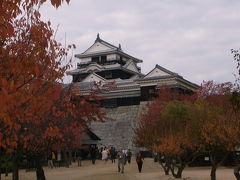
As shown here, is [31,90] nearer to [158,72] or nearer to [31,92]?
[31,92]

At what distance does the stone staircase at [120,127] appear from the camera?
54938 millimetres

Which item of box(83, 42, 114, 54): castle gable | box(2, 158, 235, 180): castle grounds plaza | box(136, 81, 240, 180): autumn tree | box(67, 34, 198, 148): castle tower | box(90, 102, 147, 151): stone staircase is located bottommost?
box(2, 158, 235, 180): castle grounds plaza

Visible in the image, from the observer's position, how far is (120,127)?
188 ft

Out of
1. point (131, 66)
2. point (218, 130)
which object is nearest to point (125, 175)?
point (218, 130)

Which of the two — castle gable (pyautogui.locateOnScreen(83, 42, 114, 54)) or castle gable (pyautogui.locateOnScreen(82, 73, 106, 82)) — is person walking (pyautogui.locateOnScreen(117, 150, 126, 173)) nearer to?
castle gable (pyautogui.locateOnScreen(82, 73, 106, 82))

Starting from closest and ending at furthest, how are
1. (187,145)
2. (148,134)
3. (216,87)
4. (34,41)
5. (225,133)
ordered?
(34,41) → (225,133) → (187,145) → (148,134) → (216,87)

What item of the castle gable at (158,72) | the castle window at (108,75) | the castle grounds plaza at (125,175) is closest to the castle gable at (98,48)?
the castle window at (108,75)

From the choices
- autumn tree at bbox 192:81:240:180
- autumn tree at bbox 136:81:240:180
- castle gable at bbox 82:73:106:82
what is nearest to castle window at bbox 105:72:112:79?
castle gable at bbox 82:73:106:82

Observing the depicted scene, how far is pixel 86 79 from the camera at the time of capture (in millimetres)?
62219

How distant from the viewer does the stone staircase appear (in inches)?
2163

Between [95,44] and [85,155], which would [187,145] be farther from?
[95,44]

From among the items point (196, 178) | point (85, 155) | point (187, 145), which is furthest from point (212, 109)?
point (85, 155)

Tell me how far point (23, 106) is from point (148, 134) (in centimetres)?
1755

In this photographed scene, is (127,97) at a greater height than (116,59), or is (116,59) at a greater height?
(116,59)
